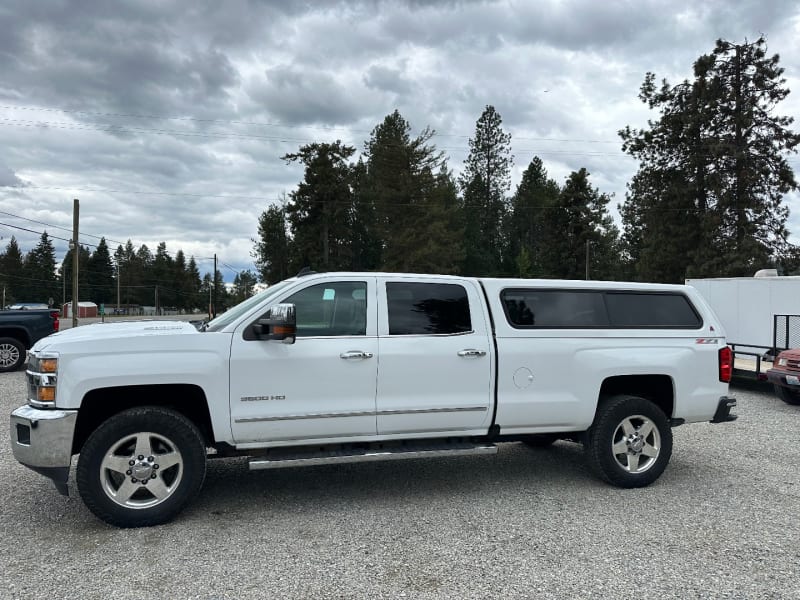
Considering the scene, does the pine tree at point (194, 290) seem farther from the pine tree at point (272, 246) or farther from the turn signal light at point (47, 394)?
the turn signal light at point (47, 394)

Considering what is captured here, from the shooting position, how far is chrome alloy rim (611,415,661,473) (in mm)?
5301

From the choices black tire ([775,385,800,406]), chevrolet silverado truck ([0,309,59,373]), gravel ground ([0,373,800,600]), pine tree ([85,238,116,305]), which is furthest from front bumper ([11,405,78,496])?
pine tree ([85,238,116,305])

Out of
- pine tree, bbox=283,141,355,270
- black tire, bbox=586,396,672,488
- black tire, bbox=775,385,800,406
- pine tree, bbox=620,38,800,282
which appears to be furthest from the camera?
pine tree, bbox=283,141,355,270

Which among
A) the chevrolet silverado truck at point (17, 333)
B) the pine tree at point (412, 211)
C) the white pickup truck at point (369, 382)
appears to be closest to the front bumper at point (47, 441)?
the white pickup truck at point (369, 382)

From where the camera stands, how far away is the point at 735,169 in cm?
3441

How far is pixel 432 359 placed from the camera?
479 centimetres

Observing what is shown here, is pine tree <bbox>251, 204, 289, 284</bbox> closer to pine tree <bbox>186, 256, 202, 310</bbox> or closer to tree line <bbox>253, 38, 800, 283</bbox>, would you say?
tree line <bbox>253, 38, 800, 283</bbox>

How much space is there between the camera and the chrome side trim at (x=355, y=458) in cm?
436

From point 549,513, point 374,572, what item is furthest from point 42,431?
point 549,513

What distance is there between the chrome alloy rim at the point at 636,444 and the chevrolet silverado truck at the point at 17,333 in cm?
1265

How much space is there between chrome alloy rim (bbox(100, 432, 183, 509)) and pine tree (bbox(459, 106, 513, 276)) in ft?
197

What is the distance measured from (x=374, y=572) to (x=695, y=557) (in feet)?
6.78

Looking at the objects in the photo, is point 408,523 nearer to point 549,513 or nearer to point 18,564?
point 549,513

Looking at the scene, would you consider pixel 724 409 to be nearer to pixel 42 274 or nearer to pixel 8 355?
pixel 8 355
